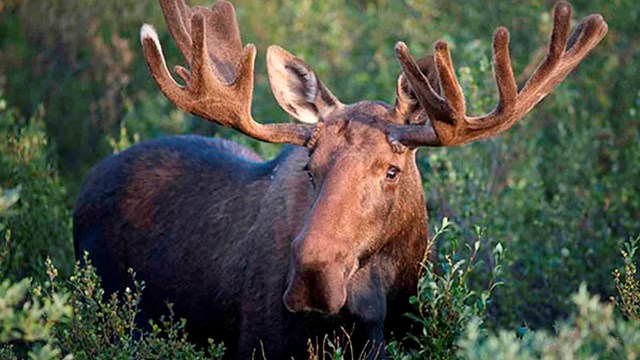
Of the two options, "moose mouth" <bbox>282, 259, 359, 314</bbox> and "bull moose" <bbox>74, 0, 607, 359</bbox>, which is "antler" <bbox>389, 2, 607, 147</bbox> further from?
"moose mouth" <bbox>282, 259, 359, 314</bbox>

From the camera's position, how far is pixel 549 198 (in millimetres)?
9469

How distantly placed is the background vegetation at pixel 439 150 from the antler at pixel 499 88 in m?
0.56

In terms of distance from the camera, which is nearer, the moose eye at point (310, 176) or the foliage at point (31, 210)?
the moose eye at point (310, 176)

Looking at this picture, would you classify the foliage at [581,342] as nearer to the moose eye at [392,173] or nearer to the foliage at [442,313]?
the foliage at [442,313]

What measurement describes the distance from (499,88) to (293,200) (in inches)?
48.1

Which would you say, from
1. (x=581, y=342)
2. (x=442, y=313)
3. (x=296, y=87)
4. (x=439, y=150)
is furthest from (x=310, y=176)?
(x=439, y=150)

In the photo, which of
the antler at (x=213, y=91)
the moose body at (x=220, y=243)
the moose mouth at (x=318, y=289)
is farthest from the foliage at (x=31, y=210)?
the moose mouth at (x=318, y=289)

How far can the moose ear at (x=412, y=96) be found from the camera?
560 cm

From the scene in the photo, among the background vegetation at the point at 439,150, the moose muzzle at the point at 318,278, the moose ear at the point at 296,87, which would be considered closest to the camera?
the moose muzzle at the point at 318,278

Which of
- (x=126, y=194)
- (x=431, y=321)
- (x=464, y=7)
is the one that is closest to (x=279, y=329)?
(x=431, y=321)

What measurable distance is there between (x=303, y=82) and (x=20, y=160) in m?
2.91

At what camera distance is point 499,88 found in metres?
5.31

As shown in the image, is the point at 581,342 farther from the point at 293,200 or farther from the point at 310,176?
the point at 293,200

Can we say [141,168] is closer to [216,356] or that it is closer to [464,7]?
[216,356]
